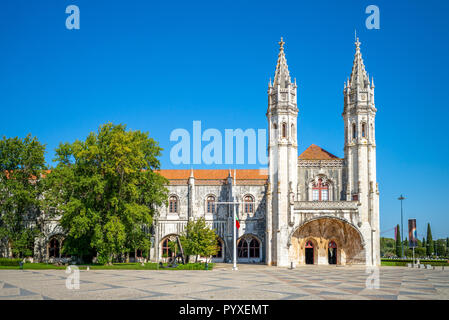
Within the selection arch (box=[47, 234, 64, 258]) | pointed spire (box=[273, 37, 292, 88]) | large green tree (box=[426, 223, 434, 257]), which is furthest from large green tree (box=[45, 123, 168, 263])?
large green tree (box=[426, 223, 434, 257])

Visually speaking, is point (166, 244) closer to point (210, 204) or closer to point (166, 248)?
point (166, 248)

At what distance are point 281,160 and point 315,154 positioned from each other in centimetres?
598

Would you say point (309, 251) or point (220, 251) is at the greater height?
point (309, 251)

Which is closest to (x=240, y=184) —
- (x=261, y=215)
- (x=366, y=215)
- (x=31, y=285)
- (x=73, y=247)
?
(x=261, y=215)

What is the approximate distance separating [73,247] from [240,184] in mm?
19819

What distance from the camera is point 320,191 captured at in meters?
47.2

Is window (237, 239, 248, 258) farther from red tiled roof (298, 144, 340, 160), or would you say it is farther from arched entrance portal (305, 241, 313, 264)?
red tiled roof (298, 144, 340, 160)

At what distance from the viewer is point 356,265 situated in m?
43.0

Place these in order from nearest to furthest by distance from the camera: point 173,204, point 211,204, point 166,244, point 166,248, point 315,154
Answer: point 315,154, point 166,248, point 166,244, point 211,204, point 173,204

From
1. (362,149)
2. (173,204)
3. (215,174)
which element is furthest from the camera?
(215,174)

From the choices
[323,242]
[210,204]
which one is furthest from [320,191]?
[210,204]

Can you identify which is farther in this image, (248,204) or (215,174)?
(215,174)

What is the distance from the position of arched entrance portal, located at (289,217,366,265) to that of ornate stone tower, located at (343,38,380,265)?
7.51ft
